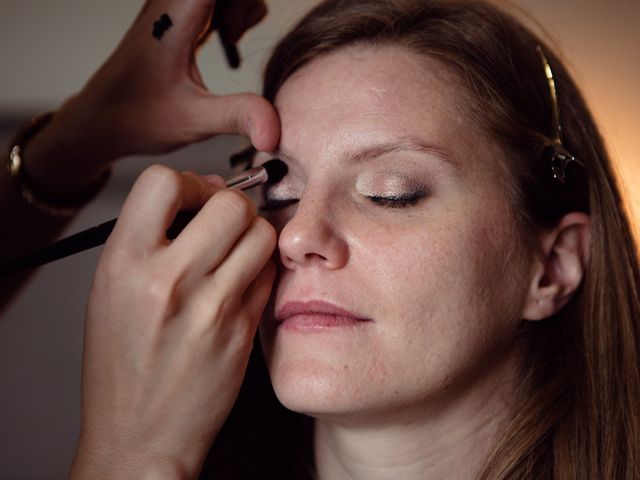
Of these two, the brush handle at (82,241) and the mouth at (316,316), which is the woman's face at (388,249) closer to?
the mouth at (316,316)

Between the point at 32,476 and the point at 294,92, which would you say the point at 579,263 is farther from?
the point at 32,476

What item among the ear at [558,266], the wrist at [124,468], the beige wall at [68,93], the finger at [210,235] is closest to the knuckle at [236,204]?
the finger at [210,235]

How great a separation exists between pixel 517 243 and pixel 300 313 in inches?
14.2

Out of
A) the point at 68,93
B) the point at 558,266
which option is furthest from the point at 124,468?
the point at 68,93

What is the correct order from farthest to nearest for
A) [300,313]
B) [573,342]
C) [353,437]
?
[573,342] → [353,437] → [300,313]

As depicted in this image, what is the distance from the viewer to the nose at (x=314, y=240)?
1.00 meters

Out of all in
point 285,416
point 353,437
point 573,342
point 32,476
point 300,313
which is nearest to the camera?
Answer: point 300,313

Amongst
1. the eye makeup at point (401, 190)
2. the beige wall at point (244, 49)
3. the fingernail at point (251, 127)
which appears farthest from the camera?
the beige wall at point (244, 49)

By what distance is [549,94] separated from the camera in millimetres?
1226

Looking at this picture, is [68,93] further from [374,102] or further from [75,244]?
[374,102]

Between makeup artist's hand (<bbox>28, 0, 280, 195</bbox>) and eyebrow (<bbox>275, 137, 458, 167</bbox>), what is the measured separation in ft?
0.51

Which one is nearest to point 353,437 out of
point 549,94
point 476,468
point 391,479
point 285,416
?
point 391,479

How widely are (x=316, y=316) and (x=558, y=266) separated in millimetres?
450

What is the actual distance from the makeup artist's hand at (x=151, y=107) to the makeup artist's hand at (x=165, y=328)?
214mm
